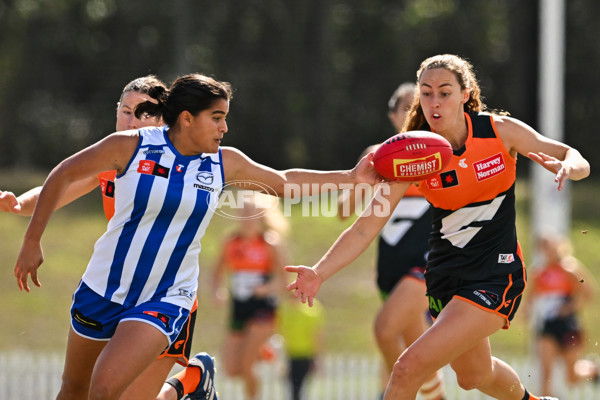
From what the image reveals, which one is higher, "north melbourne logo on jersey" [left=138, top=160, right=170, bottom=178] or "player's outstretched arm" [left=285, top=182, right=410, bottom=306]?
"north melbourne logo on jersey" [left=138, top=160, right=170, bottom=178]

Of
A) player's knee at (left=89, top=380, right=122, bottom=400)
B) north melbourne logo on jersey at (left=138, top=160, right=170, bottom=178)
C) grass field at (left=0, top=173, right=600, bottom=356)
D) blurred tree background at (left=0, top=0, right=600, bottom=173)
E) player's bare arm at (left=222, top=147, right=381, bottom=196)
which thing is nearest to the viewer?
player's knee at (left=89, top=380, right=122, bottom=400)

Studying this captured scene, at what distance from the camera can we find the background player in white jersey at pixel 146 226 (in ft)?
15.8

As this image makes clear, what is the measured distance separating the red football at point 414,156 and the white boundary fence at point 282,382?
6659 millimetres

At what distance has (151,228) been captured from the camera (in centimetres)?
493

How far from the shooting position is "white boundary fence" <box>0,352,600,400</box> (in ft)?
38.7

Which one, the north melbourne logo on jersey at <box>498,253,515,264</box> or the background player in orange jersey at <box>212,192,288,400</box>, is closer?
the north melbourne logo on jersey at <box>498,253,515,264</box>

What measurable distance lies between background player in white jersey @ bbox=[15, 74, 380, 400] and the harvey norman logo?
4.35ft

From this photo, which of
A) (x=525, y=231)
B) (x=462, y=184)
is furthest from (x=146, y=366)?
(x=525, y=231)

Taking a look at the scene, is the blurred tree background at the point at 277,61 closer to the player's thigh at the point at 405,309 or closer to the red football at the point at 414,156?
the player's thigh at the point at 405,309

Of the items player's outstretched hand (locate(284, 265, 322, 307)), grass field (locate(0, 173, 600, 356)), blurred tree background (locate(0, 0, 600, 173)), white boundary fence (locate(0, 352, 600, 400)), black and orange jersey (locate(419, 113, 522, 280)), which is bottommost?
white boundary fence (locate(0, 352, 600, 400))

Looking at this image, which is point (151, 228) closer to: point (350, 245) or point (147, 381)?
point (147, 381)

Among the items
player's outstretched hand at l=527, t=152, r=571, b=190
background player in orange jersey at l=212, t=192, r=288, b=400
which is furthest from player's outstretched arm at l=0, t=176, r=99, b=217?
background player in orange jersey at l=212, t=192, r=288, b=400

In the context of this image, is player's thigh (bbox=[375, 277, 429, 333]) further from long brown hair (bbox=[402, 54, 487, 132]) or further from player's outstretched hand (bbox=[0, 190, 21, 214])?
player's outstretched hand (bbox=[0, 190, 21, 214])

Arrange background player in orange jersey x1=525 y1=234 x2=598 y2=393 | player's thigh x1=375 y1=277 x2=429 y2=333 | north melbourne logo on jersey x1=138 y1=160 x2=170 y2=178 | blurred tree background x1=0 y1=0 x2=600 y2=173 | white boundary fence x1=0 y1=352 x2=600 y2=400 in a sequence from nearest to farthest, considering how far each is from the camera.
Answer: north melbourne logo on jersey x1=138 y1=160 x2=170 y2=178
player's thigh x1=375 y1=277 x2=429 y2=333
background player in orange jersey x1=525 y1=234 x2=598 y2=393
white boundary fence x1=0 y1=352 x2=600 y2=400
blurred tree background x1=0 y1=0 x2=600 y2=173
